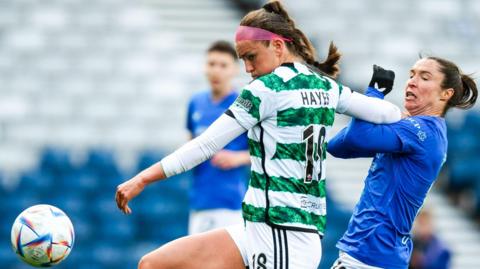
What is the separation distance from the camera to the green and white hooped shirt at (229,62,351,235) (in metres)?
5.37

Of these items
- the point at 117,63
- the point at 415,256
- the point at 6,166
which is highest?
the point at 117,63

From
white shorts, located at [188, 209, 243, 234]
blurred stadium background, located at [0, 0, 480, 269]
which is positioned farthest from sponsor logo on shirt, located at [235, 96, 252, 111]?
blurred stadium background, located at [0, 0, 480, 269]

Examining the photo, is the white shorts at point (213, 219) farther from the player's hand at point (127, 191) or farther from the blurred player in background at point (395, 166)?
the player's hand at point (127, 191)

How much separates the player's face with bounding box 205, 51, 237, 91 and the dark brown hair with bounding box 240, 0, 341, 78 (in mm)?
2695

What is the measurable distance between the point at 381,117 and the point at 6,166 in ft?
23.7

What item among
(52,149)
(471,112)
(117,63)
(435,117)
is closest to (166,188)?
(52,149)

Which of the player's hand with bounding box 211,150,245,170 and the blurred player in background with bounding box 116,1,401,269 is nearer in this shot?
the blurred player in background with bounding box 116,1,401,269

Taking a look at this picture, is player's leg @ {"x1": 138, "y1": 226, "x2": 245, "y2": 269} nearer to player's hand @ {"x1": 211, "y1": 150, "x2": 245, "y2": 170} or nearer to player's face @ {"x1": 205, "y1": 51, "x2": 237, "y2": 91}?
player's hand @ {"x1": 211, "y1": 150, "x2": 245, "y2": 170}

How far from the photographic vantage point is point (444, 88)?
5879 millimetres

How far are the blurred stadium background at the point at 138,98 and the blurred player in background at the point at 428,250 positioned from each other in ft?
4.85

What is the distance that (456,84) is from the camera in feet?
19.4

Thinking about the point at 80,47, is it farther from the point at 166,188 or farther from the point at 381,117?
the point at 381,117

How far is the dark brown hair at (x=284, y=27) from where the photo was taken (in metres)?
5.55

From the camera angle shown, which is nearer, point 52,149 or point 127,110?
point 52,149
